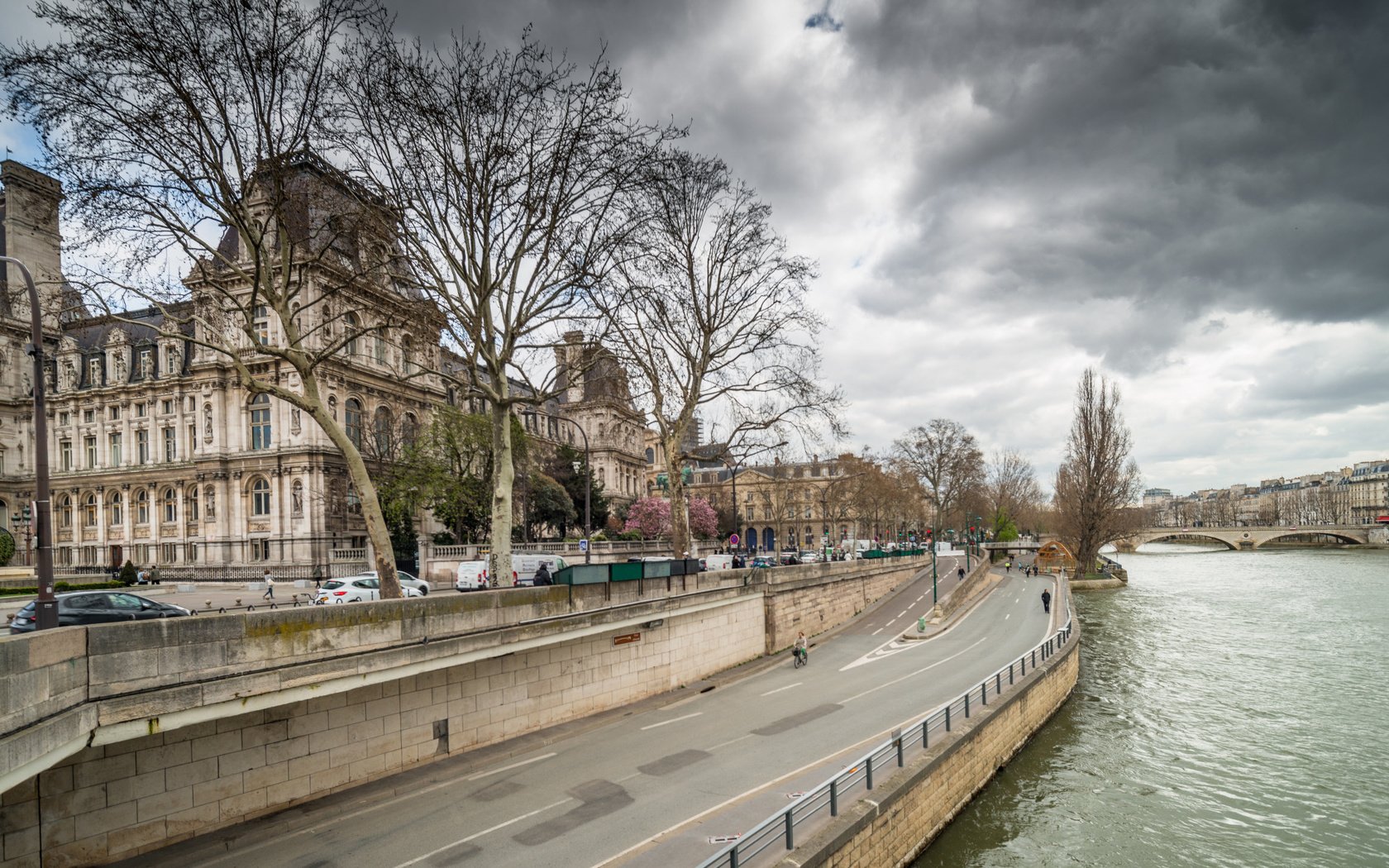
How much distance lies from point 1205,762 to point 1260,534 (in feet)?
434

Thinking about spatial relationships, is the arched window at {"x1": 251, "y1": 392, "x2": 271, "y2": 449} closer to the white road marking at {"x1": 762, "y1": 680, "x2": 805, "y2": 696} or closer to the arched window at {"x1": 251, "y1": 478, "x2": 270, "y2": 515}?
the arched window at {"x1": 251, "y1": 478, "x2": 270, "y2": 515}

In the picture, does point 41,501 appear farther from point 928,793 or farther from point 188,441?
point 188,441

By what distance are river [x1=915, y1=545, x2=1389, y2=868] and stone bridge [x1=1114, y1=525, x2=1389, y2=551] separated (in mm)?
85255

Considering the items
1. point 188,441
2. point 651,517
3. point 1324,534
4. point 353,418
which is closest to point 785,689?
point 353,418

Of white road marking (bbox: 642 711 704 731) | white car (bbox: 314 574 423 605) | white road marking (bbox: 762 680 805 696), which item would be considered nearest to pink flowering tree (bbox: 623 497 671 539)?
white car (bbox: 314 574 423 605)

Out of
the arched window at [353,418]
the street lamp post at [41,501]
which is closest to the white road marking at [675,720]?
the street lamp post at [41,501]

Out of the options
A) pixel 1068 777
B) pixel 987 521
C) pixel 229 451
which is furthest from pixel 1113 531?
pixel 229 451

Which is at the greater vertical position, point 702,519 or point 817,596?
point 702,519

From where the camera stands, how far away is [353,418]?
49000mm

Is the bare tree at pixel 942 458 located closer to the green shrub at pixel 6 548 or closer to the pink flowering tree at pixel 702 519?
the pink flowering tree at pixel 702 519

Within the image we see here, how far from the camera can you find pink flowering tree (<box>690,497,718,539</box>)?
65.9 m

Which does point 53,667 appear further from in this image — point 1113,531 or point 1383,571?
point 1383,571

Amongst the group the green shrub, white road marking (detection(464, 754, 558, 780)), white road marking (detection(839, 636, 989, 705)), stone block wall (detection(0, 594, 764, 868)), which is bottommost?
white road marking (detection(839, 636, 989, 705))

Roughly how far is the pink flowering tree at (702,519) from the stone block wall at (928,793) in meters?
45.8
